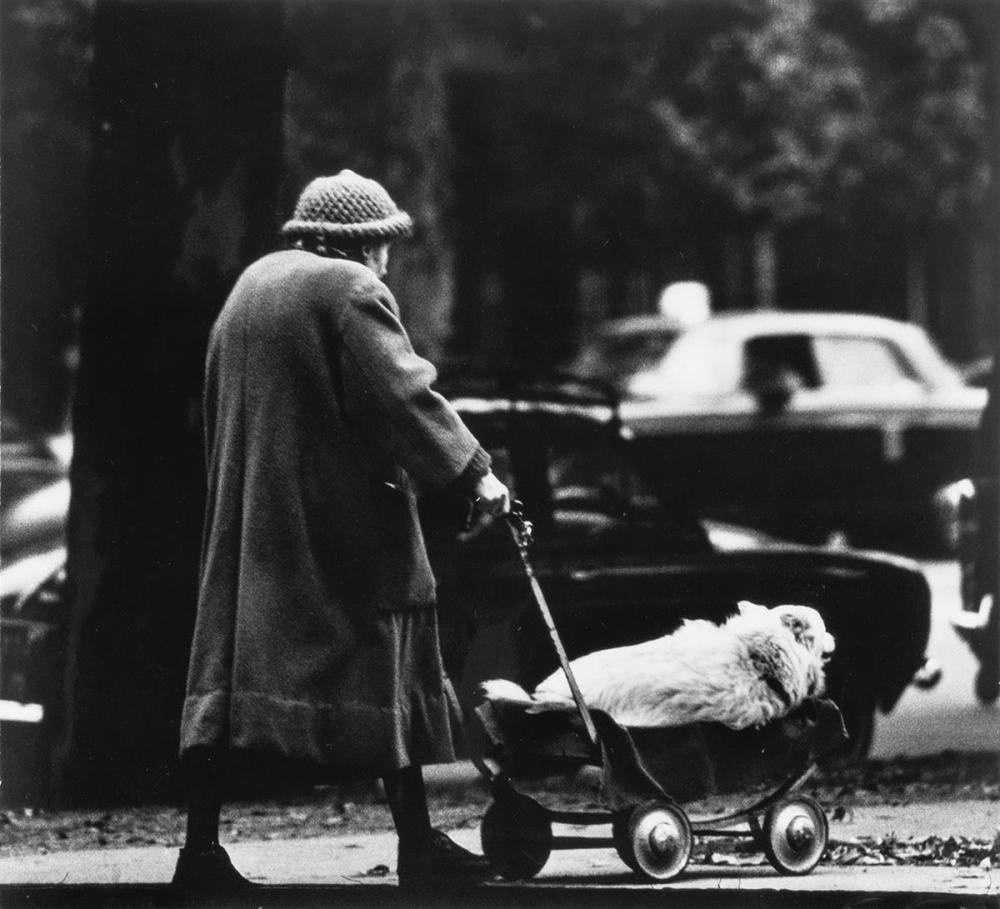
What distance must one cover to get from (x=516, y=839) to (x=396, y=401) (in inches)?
52.9

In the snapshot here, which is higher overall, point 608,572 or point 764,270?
point 764,270

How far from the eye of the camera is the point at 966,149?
58.1ft

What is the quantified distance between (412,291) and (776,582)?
7724mm

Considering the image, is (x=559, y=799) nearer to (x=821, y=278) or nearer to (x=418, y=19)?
(x=418, y=19)

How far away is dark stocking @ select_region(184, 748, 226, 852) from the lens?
5.83 meters

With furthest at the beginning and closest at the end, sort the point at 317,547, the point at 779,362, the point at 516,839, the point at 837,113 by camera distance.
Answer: the point at 837,113 → the point at 779,362 → the point at 516,839 → the point at 317,547

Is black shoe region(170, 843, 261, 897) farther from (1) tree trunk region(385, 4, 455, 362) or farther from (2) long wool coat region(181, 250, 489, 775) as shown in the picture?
(1) tree trunk region(385, 4, 455, 362)

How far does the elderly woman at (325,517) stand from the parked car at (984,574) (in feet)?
13.3

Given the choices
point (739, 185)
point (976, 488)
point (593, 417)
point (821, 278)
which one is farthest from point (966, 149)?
point (593, 417)

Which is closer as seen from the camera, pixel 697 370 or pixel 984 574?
pixel 984 574

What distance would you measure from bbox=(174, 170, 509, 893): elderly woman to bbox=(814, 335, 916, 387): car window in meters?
9.57

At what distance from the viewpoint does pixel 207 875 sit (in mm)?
5816

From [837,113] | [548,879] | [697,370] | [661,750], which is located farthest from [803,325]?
[661,750]

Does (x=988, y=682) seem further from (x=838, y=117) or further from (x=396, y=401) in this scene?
(x=838, y=117)
